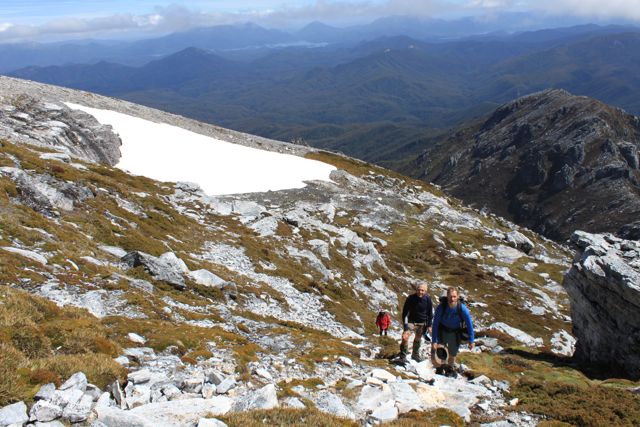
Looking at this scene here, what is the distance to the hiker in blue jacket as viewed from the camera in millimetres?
16031

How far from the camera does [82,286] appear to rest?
1883cm

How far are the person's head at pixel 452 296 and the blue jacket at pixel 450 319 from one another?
28 centimetres

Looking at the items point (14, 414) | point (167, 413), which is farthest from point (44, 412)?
point (167, 413)

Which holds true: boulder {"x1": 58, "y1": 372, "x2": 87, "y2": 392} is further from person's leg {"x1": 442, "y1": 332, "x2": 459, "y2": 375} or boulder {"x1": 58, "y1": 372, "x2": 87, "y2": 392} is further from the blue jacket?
person's leg {"x1": 442, "y1": 332, "x2": 459, "y2": 375}

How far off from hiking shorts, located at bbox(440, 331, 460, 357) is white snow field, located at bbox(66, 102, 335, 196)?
153 ft

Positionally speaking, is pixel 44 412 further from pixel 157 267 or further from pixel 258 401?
pixel 157 267

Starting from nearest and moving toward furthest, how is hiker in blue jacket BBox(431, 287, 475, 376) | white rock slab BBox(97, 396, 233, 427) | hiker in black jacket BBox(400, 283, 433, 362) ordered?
white rock slab BBox(97, 396, 233, 427) → hiker in blue jacket BBox(431, 287, 475, 376) → hiker in black jacket BBox(400, 283, 433, 362)

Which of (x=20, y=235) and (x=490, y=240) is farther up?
(x=20, y=235)

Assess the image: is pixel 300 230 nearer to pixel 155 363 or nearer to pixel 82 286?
pixel 82 286

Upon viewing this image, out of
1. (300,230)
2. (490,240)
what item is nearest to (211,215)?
(300,230)

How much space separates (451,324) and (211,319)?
11641 millimetres

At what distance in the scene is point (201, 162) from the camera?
69.0 meters

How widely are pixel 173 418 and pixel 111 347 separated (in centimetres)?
480

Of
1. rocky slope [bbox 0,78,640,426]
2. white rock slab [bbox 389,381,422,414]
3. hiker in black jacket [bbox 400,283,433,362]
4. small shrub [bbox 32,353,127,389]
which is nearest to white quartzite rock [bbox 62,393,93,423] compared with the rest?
rocky slope [bbox 0,78,640,426]
